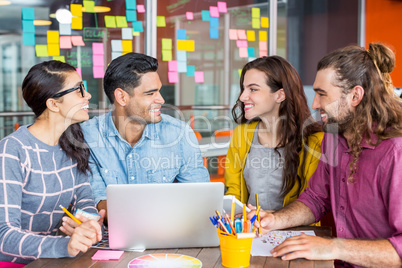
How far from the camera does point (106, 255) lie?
1563 mm

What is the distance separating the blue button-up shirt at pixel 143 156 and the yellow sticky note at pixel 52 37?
5.44 feet

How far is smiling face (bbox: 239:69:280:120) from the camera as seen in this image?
8.48 feet

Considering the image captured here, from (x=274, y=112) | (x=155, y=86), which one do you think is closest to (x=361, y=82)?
(x=274, y=112)

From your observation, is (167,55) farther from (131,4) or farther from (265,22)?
(265,22)

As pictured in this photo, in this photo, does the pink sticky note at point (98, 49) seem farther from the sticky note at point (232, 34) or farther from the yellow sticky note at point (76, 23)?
the sticky note at point (232, 34)

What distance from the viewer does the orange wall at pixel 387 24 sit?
242 inches

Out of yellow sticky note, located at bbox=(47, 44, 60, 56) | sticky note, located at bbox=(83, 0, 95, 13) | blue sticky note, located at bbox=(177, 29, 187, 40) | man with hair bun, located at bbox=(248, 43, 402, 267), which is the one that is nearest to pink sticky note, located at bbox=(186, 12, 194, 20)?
blue sticky note, located at bbox=(177, 29, 187, 40)

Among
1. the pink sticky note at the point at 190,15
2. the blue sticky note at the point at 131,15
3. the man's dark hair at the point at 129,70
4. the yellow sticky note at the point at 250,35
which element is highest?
the pink sticky note at the point at 190,15

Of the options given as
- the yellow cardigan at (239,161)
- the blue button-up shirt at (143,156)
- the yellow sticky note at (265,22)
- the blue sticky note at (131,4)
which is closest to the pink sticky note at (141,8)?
the blue sticky note at (131,4)

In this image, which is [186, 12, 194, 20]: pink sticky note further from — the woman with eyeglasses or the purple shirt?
the purple shirt

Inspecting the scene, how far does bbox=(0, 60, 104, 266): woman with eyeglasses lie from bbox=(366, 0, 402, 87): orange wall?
505cm

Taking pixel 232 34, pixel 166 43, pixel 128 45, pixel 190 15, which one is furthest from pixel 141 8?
pixel 232 34

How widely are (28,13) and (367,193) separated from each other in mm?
3284

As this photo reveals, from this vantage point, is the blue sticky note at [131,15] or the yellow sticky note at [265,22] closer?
the blue sticky note at [131,15]
